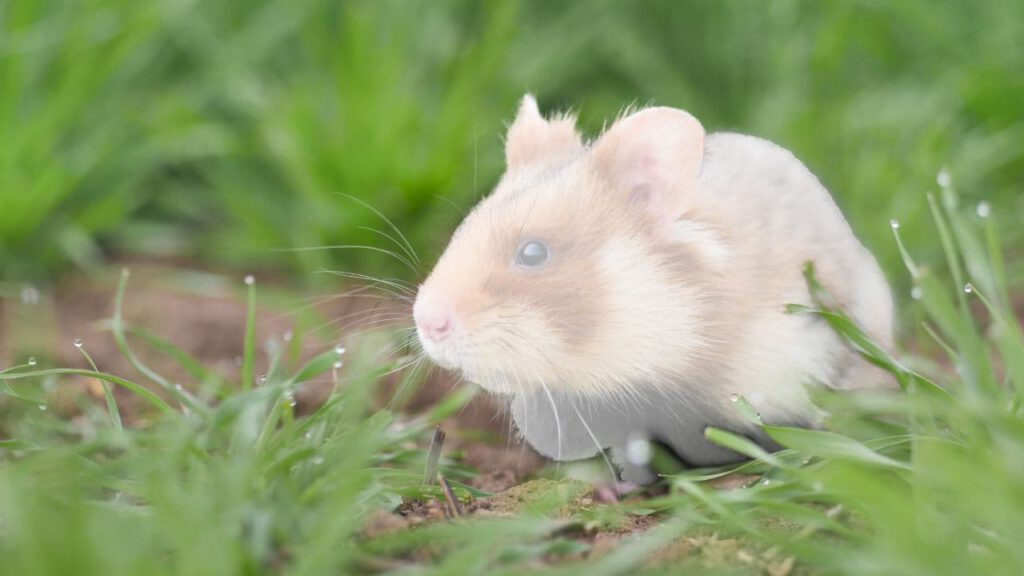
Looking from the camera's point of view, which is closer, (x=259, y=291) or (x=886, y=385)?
(x=886, y=385)

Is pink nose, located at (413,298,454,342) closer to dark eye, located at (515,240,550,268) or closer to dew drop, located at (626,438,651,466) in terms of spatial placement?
dark eye, located at (515,240,550,268)

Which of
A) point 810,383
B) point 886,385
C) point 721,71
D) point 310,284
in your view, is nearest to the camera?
point 810,383

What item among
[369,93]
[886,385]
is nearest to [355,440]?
[886,385]

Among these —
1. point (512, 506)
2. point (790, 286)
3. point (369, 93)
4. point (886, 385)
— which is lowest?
point (512, 506)

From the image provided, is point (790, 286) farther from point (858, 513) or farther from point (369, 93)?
point (369, 93)

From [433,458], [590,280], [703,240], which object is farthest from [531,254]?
[433,458]

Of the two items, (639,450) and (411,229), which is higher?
(411,229)

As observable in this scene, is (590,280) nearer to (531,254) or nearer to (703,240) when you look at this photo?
(531,254)

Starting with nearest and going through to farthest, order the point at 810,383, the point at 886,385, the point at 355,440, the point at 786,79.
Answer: the point at 355,440
the point at 810,383
the point at 886,385
the point at 786,79
